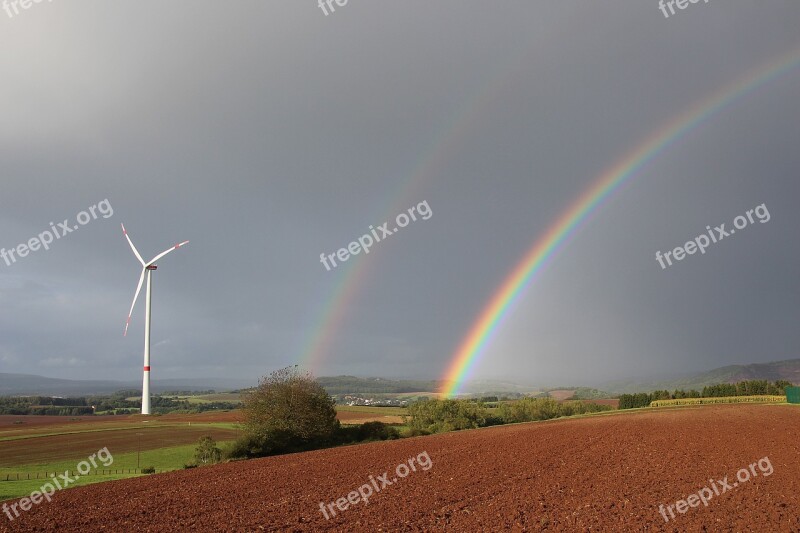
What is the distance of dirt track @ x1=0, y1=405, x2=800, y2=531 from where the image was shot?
653 inches

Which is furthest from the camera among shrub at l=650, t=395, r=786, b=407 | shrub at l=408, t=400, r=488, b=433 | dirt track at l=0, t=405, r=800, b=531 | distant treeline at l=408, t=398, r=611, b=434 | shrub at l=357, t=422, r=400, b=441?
shrub at l=650, t=395, r=786, b=407

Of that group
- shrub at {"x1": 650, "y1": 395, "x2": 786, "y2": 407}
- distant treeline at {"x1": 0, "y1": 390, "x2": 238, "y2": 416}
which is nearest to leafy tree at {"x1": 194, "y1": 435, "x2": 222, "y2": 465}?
shrub at {"x1": 650, "y1": 395, "x2": 786, "y2": 407}

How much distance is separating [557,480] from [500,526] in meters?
8.84

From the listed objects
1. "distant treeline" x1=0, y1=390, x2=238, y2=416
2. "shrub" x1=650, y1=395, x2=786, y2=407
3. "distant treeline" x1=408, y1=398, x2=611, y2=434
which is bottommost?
"shrub" x1=650, y1=395, x2=786, y2=407

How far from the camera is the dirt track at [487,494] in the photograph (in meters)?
16.6

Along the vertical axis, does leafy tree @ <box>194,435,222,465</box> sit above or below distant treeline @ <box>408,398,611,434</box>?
above

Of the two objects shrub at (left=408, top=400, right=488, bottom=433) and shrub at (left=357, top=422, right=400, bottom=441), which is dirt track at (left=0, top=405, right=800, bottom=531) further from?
shrub at (left=408, top=400, right=488, bottom=433)

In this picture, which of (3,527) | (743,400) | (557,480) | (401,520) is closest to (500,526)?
(401,520)

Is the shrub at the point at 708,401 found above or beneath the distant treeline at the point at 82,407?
→ beneath

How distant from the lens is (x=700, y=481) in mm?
21406

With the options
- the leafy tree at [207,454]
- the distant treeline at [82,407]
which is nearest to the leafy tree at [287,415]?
the leafy tree at [207,454]

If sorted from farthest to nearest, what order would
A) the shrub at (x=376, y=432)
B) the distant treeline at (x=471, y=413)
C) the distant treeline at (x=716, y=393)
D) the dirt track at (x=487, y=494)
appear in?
the distant treeline at (x=716, y=393) → the distant treeline at (x=471, y=413) → the shrub at (x=376, y=432) → the dirt track at (x=487, y=494)

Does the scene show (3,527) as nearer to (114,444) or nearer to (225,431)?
(114,444)

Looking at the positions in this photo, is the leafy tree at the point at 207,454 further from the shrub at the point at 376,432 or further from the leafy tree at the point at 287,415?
the shrub at the point at 376,432
